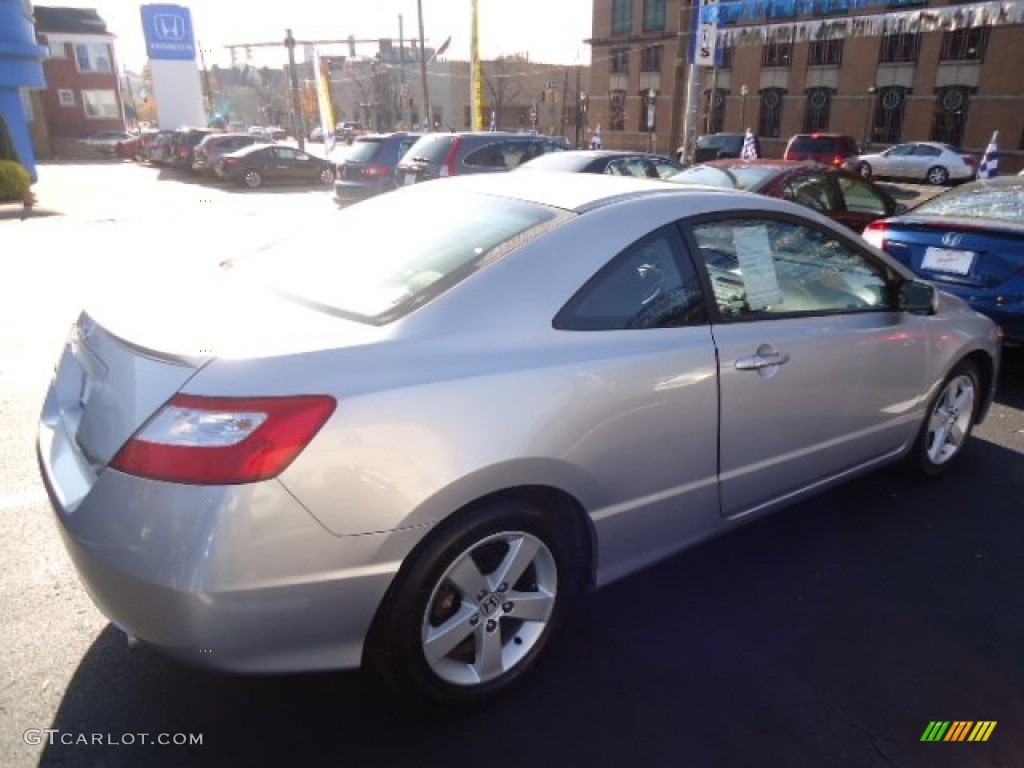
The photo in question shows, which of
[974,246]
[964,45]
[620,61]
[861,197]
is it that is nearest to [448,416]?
[974,246]

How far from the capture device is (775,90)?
41.5m

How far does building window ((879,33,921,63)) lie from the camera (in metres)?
35.9

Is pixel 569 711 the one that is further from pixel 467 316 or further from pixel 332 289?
pixel 332 289

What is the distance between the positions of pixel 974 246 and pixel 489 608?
4848mm

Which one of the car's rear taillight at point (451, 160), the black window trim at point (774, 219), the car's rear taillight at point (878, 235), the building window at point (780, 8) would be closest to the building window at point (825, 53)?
the building window at point (780, 8)

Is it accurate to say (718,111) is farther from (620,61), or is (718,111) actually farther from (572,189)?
(572,189)

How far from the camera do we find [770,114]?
42000 mm

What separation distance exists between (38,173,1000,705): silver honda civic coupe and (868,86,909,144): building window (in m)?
40.2

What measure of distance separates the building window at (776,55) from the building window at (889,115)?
215 inches

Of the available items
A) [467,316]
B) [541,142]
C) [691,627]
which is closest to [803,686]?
[691,627]

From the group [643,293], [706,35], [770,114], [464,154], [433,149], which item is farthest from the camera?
[770,114]

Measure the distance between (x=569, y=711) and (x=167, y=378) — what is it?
5.15 feet

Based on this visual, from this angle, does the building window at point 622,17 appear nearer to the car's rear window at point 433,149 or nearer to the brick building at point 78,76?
the brick building at point 78,76

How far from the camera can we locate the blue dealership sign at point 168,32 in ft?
138
